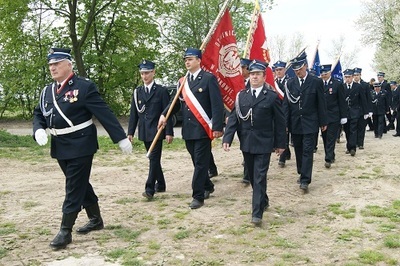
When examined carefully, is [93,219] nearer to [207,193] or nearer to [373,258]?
[207,193]

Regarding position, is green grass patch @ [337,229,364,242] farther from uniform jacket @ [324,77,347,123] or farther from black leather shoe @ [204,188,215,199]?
uniform jacket @ [324,77,347,123]

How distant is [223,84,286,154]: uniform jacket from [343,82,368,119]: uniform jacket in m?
6.34

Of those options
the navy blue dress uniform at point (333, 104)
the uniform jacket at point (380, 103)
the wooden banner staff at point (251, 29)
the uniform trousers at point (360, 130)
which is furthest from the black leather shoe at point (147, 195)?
the uniform jacket at point (380, 103)

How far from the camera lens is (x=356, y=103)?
38.8 feet

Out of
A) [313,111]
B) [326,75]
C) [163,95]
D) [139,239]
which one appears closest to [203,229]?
[139,239]

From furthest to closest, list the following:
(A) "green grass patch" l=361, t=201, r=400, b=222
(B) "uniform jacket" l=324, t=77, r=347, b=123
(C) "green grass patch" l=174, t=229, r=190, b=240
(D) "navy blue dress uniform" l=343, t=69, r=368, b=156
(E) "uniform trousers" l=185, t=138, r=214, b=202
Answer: (D) "navy blue dress uniform" l=343, t=69, r=368, b=156
(B) "uniform jacket" l=324, t=77, r=347, b=123
(E) "uniform trousers" l=185, t=138, r=214, b=202
(A) "green grass patch" l=361, t=201, r=400, b=222
(C) "green grass patch" l=174, t=229, r=190, b=240

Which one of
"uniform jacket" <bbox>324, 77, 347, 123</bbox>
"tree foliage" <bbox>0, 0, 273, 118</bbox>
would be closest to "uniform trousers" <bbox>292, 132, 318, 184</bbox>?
"uniform jacket" <bbox>324, 77, 347, 123</bbox>

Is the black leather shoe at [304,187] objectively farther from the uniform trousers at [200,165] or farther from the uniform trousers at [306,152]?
the uniform trousers at [200,165]

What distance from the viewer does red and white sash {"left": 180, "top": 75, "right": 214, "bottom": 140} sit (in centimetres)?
638

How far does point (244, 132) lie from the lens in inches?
234

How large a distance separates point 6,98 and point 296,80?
1962cm

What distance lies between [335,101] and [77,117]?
259 inches

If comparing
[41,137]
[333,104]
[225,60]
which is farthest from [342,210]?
[333,104]

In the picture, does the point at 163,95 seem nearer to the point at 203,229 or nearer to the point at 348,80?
the point at 203,229
